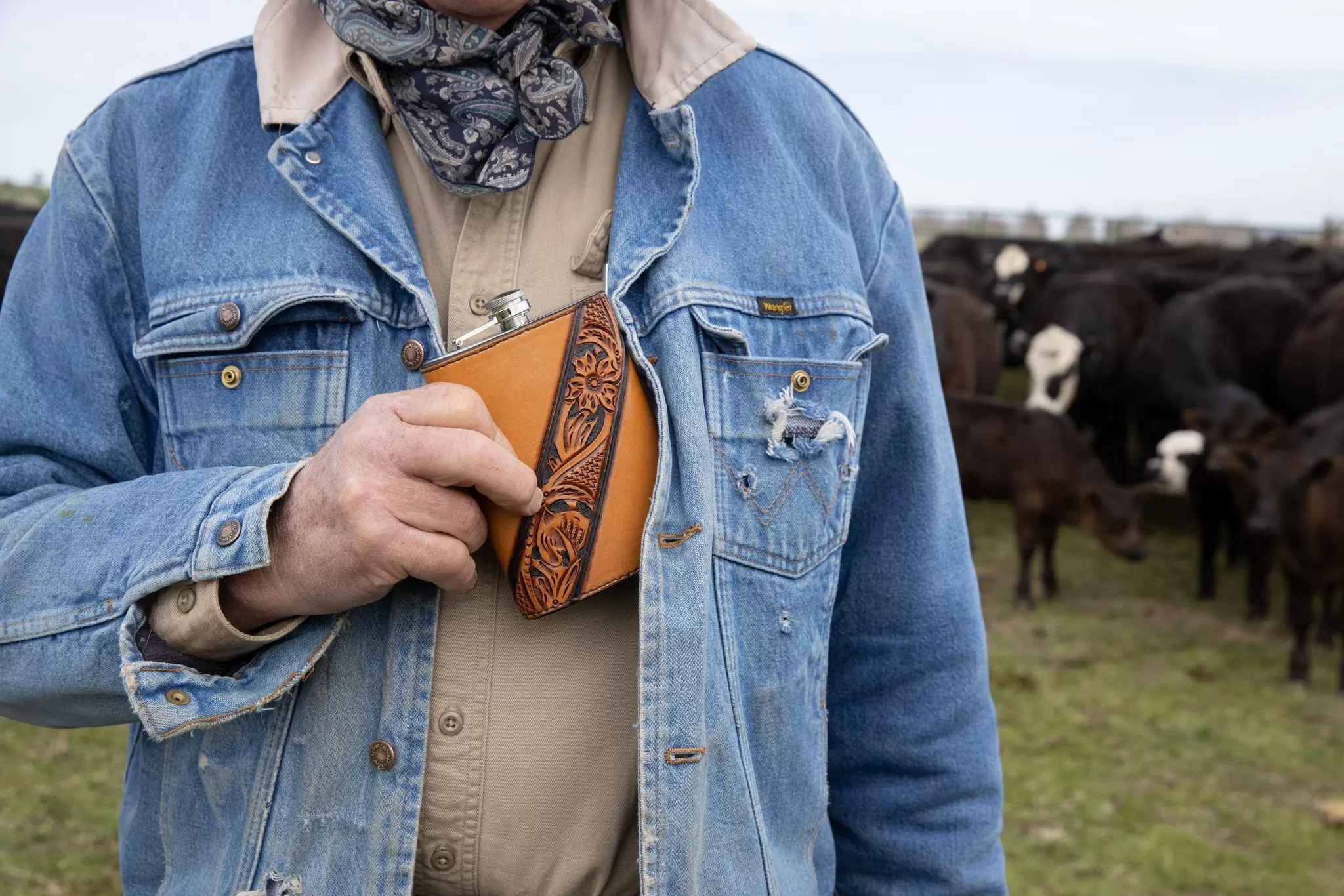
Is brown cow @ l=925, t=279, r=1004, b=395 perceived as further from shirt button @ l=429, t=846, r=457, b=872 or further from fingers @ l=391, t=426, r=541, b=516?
fingers @ l=391, t=426, r=541, b=516

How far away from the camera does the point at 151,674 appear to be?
121 centimetres

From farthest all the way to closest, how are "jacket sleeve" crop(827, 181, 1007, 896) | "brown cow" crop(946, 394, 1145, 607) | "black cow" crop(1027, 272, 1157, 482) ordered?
"black cow" crop(1027, 272, 1157, 482) < "brown cow" crop(946, 394, 1145, 607) < "jacket sleeve" crop(827, 181, 1007, 896)

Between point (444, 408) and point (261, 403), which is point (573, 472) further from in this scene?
point (261, 403)

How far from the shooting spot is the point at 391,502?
114 cm

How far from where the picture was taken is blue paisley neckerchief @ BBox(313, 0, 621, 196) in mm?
1327

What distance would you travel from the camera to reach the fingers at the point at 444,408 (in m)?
1.14

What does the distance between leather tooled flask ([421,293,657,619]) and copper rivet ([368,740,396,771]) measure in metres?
0.20

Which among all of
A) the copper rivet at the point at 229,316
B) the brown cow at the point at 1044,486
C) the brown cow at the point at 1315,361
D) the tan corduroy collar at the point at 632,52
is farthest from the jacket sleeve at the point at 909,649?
the brown cow at the point at 1315,361

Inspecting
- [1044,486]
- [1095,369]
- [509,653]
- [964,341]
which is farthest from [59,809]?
[1095,369]

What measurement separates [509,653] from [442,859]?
0.23m

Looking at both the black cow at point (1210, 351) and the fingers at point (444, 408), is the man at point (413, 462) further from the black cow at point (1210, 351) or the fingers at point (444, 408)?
the black cow at point (1210, 351)

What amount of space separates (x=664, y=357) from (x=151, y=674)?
2.05 feet

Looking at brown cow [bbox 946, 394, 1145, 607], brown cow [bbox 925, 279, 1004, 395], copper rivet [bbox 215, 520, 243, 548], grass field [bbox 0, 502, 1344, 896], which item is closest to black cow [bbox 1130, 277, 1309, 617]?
brown cow [bbox 925, 279, 1004, 395]

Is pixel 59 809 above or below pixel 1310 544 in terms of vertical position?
below
